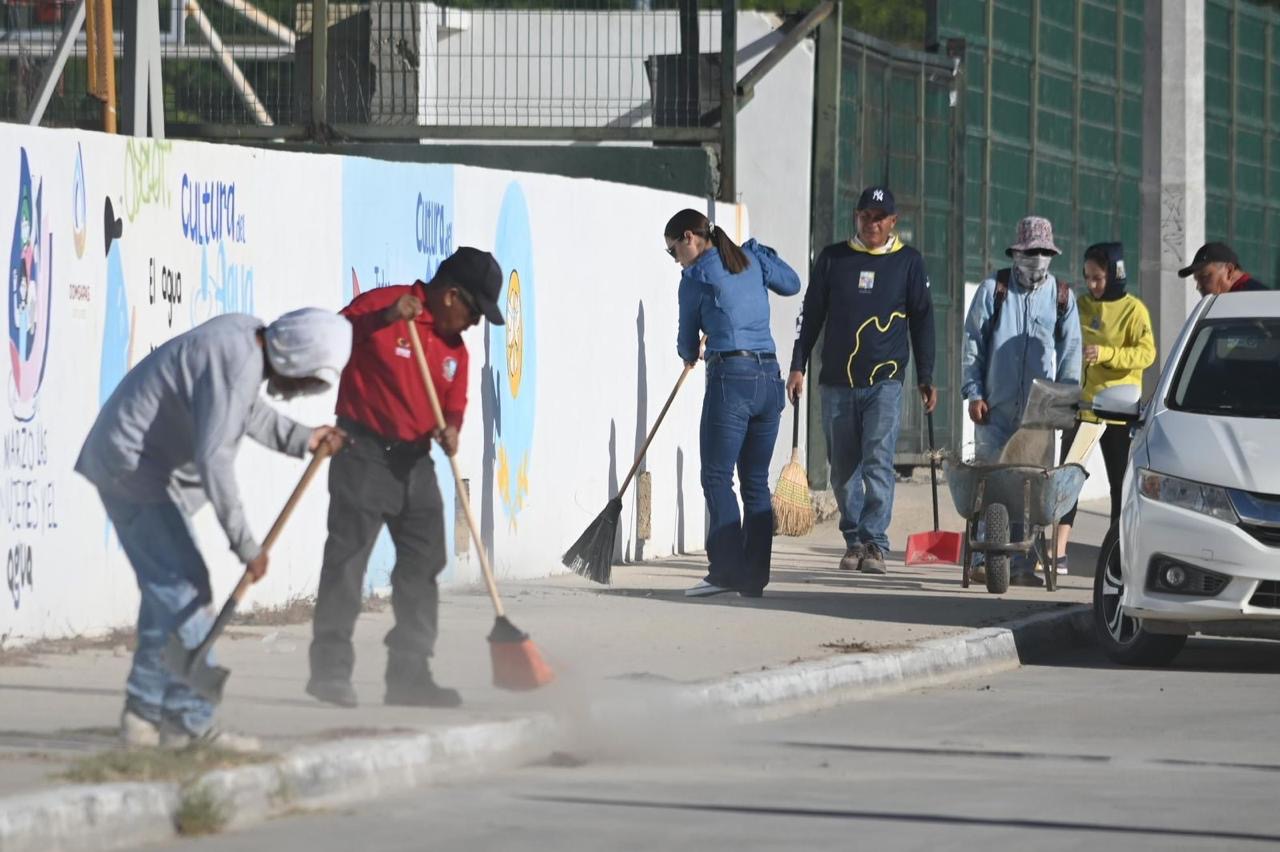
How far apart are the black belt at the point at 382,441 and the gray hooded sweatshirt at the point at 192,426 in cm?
119

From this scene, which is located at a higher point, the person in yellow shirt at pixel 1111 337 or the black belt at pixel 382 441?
the person in yellow shirt at pixel 1111 337

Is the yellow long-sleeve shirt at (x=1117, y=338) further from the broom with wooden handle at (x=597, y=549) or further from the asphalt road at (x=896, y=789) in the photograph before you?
the asphalt road at (x=896, y=789)

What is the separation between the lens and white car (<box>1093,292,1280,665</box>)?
10.8m

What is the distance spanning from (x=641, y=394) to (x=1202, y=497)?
5334mm

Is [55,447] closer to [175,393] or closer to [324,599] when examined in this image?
[324,599]

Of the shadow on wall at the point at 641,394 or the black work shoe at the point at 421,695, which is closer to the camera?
the black work shoe at the point at 421,695

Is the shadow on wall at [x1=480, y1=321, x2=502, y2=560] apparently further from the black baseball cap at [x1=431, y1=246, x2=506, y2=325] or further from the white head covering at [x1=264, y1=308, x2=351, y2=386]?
the white head covering at [x1=264, y1=308, x2=351, y2=386]

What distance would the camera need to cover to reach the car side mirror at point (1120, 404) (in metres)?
11.7

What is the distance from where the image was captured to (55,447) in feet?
33.3

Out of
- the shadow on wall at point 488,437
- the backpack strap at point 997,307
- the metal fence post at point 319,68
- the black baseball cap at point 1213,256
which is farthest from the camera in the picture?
the metal fence post at point 319,68

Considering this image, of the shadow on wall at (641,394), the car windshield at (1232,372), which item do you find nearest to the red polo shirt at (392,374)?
the car windshield at (1232,372)

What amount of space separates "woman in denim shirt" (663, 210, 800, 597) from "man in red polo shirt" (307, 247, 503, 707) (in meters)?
4.19

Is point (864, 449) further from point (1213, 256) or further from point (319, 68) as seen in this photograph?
point (319, 68)

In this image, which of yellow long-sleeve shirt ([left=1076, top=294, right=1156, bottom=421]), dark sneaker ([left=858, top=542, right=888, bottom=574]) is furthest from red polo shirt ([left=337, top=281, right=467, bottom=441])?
yellow long-sleeve shirt ([left=1076, top=294, right=1156, bottom=421])
